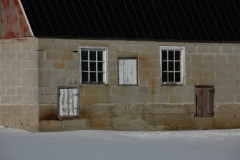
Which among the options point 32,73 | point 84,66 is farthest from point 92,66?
point 32,73

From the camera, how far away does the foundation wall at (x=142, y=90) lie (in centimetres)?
2305

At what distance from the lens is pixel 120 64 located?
24219 mm

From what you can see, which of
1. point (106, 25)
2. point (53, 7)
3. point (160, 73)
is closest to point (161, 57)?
point (160, 73)

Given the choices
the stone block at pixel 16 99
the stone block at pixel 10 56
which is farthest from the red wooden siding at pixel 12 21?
the stone block at pixel 16 99

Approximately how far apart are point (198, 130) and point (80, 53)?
5.11 metres

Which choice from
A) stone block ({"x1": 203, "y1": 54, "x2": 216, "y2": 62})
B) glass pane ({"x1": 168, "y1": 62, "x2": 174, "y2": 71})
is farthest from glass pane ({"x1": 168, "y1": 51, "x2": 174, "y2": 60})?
stone block ({"x1": 203, "y1": 54, "x2": 216, "y2": 62})

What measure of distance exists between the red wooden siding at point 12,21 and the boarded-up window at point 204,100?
21.0 feet

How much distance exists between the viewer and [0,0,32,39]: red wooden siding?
23125 mm

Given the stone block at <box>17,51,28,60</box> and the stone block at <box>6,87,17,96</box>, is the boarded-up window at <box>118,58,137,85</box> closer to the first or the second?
the stone block at <box>17,51,28,60</box>

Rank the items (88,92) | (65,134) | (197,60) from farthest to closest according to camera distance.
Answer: (197,60) → (88,92) → (65,134)

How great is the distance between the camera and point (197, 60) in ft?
82.9

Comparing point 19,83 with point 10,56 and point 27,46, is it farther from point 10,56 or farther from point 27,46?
point 27,46

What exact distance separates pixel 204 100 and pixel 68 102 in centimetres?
506

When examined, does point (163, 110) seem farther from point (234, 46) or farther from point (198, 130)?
point (234, 46)
